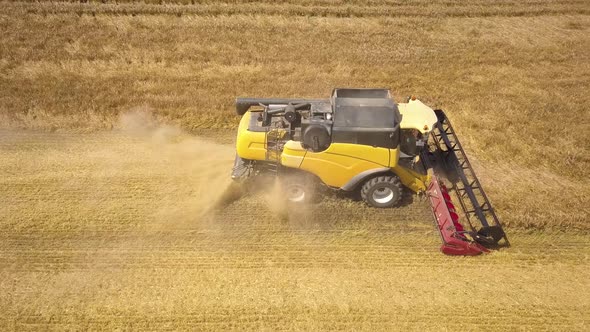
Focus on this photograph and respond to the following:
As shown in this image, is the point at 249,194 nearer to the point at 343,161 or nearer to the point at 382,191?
the point at 343,161

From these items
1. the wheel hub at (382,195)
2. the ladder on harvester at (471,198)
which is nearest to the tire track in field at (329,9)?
the ladder on harvester at (471,198)

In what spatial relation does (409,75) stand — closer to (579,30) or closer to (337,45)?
(337,45)

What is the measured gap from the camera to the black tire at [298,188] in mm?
8414

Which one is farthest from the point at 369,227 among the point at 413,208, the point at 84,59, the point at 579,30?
the point at 579,30

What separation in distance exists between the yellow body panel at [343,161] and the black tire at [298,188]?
34 centimetres

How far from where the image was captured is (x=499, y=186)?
373 inches

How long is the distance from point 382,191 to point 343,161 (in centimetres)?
110

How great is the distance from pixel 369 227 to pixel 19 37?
13.9 m

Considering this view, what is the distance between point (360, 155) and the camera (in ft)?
25.7

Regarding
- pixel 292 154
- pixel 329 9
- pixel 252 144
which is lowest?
pixel 292 154

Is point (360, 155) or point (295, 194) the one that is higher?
point (360, 155)

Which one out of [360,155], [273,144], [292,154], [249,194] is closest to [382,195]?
[360,155]

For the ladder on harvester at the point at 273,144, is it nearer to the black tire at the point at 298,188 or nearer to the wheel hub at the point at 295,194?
the black tire at the point at 298,188

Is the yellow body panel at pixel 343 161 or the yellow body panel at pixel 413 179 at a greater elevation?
the yellow body panel at pixel 343 161
